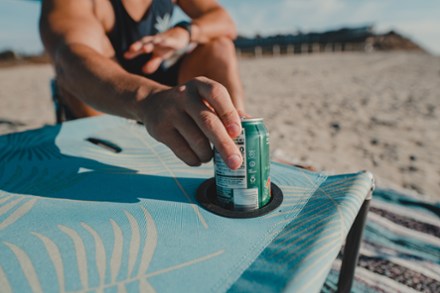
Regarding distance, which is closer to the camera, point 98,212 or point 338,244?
point 338,244

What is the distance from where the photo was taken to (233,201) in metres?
0.66

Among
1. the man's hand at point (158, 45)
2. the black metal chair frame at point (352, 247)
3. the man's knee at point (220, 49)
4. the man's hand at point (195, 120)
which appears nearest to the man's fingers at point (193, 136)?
the man's hand at point (195, 120)

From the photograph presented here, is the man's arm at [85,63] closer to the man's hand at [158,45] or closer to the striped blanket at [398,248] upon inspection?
the man's hand at [158,45]

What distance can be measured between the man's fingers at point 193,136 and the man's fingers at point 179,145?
20 mm

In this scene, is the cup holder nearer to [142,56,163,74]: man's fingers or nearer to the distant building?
[142,56,163,74]: man's fingers

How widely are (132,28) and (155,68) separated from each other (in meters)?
0.55

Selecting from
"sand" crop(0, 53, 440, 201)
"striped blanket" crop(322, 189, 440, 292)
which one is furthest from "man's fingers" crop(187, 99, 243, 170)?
"sand" crop(0, 53, 440, 201)

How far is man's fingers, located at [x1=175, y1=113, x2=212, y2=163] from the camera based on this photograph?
630 mm

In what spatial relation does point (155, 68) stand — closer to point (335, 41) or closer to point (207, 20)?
point (207, 20)

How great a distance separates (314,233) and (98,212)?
0.47m

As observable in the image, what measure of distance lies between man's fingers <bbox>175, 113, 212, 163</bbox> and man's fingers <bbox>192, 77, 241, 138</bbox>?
0.06 meters

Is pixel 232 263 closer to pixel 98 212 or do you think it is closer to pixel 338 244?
pixel 338 244

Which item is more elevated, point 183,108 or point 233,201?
point 183,108

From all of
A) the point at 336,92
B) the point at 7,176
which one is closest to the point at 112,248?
the point at 7,176
